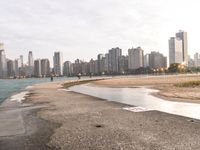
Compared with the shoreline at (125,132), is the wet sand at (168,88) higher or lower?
lower

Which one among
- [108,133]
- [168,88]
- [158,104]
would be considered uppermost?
[108,133]

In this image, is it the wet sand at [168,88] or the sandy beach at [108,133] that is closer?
the sandy beach at [108,133]

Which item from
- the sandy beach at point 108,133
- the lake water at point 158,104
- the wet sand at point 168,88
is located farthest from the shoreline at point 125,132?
the wet sand at point 168,88

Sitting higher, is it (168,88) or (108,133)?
(108,133)

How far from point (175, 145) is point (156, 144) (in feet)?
2.35

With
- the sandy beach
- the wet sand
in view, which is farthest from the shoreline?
the wet sand

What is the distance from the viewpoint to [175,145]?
11438 mm

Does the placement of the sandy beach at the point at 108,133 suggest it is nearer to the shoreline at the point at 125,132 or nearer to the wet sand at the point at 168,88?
the shoreline at the point at 125,132

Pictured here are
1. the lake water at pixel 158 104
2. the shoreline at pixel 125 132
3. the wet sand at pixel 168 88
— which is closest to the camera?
the shoreline at pixel 125 132

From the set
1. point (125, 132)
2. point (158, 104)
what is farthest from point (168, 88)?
point (125, 132)

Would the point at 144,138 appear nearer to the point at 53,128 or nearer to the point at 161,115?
the point at 53,128

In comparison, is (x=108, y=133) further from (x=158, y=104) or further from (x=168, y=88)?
(x=168, y=88)

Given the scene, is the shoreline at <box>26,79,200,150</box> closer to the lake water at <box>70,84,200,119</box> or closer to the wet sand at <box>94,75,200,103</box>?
the lake water at <box>70,84,200,119</box>

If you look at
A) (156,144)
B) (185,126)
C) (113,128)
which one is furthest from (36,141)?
(185,126)
